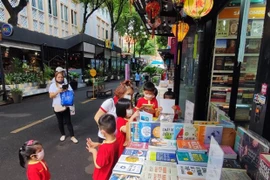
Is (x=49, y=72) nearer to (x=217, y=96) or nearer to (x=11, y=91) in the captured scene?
(x=11, y=91)

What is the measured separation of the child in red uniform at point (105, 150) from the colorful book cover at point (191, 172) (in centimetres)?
72

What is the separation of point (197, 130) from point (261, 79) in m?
0.84

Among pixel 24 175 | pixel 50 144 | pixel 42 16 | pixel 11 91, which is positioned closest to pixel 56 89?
pixel 50 144

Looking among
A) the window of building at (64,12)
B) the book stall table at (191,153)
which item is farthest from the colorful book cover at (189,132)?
the window of building at (64,12)

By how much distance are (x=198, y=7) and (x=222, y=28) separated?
1.50 meters

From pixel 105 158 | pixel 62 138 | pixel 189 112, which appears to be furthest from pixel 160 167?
pixel 62 138

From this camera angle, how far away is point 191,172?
1.45 meters

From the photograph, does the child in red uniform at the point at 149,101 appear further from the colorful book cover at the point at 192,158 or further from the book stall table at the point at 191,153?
the colorful book cover at the point at 192,158

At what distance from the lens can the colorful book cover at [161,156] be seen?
172cm

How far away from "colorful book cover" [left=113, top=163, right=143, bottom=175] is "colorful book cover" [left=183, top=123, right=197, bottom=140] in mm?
695

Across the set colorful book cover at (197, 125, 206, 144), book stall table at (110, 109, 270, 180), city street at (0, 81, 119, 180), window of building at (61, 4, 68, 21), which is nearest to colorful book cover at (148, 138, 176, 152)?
book stall table at (110, 109, 270, 180)

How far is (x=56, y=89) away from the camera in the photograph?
12.6 ft

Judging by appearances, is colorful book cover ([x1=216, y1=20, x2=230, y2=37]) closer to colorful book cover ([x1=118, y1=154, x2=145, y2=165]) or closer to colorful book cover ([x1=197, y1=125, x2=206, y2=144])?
colorful book cover ([x1=197, y1=125, x2=206, y2=144])

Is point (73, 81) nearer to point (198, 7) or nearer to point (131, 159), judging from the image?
point (198, 7)
